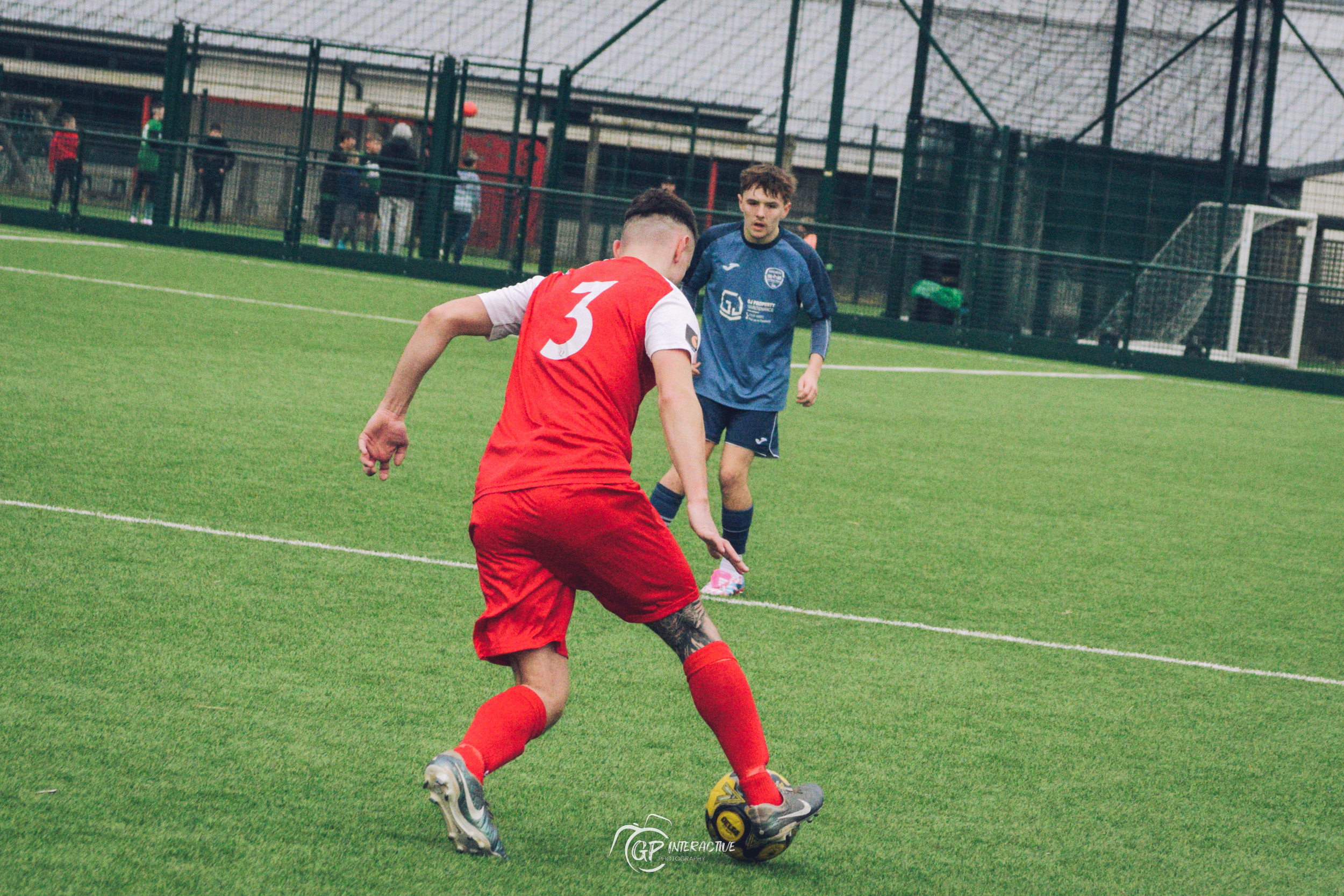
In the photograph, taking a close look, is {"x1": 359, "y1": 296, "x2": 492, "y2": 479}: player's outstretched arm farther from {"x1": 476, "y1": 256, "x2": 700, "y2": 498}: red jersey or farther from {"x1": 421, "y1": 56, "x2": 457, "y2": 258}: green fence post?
{"x1": 421, "y1": 56, "x2": 457, "y2": 258}: green fence post

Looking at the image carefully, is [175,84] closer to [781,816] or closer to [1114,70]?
[1114,70]

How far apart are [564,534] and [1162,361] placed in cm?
1688

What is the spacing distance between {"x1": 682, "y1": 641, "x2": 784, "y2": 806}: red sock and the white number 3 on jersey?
0.76m

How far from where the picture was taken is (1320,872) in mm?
3607

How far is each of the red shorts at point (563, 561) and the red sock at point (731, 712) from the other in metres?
0.15

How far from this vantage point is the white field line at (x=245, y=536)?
19.3ft

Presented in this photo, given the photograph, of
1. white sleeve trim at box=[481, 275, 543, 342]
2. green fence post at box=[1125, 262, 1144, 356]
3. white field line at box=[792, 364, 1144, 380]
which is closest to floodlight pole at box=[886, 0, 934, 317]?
white field line at box=[792, 364, 1144, 380]

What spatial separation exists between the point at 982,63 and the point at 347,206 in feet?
30.2

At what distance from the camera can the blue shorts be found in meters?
6.23

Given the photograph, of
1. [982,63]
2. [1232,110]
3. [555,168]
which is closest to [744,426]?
[555,168]

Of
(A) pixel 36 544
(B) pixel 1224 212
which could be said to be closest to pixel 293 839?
(A) pixel 36 544

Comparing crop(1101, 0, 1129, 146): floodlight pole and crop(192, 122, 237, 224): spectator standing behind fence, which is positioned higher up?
crop(1101, 0, 1129, 146): floodlight pole

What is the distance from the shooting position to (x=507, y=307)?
3.53 m

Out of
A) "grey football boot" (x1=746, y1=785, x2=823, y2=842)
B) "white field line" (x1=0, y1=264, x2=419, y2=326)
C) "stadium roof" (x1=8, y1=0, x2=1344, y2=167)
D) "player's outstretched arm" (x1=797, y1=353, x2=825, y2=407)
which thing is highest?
"stadium roof" (x1=8, y1=0, x2=1344, y2=167)
